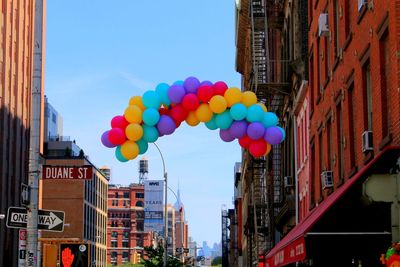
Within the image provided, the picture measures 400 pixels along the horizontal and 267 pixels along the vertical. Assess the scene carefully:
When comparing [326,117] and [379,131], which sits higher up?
[326,117]

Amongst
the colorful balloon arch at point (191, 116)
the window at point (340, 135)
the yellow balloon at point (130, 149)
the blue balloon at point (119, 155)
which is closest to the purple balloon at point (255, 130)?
the colorful balloon arch at point (191, 116)

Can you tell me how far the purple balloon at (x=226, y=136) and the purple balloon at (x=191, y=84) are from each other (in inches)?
47.1

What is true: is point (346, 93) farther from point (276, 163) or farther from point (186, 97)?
point (276, 163)

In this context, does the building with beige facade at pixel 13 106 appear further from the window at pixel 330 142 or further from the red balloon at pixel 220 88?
the red balloon at pixel 220 88

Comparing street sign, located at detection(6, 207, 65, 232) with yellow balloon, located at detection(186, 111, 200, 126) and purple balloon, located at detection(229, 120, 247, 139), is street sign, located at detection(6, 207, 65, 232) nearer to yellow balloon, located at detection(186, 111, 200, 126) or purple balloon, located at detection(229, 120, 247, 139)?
yellow balloon, located at detection(186, 111, 200, 126)

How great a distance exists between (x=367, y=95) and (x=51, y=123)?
118m

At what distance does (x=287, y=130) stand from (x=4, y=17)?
3859 centimetres

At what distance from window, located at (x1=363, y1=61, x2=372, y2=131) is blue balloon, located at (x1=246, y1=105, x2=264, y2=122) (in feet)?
7.72

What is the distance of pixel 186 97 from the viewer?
757 inches

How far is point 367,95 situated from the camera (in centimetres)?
1884

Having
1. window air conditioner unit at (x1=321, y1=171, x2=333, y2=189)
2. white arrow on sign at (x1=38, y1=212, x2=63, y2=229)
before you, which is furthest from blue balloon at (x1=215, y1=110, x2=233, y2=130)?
window air conditioner unit at (x1=321, y1=171, x2=333, y2=189)

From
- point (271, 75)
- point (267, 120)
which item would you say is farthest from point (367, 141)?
point (271, 75)

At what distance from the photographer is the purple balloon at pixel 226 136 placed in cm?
1962

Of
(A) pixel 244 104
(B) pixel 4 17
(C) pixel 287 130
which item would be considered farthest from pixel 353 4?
(B) pixel 4 17
